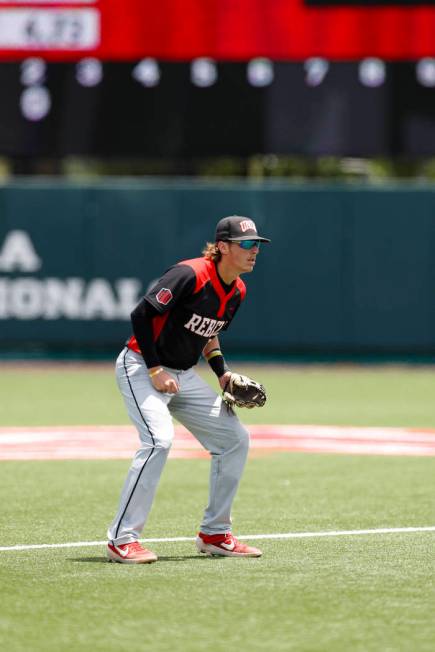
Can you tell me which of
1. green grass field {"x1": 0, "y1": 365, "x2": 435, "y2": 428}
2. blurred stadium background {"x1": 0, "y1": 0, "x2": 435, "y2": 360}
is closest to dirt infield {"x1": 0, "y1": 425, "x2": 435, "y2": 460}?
green grass field {"x1": 0, "y1": 365, "x2": 435, "y2": 428}

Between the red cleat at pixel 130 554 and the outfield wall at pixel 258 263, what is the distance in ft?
41.8

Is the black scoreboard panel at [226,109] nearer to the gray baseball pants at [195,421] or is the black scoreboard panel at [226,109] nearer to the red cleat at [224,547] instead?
the gray baseball pants at [195,421]

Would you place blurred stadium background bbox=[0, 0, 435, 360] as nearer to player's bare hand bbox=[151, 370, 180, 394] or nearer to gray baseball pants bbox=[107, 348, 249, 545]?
gray baseball pants bbox=[107, 348, 249, 545]

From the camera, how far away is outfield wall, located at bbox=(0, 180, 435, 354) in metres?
20.4

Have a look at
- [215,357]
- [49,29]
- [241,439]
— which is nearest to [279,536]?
[241,439]

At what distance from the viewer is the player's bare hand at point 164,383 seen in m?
7.89

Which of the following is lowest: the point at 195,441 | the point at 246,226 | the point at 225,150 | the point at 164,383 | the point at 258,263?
the point at 195,441

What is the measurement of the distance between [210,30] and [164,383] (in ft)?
37.4

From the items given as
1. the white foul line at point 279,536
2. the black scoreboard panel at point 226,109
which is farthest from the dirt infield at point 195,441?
the black scoreboard panel at point 226,109

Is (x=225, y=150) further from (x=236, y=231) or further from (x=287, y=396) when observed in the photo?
(x=236, y=231)

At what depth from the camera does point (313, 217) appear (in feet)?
67.3

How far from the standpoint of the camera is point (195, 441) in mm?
13656

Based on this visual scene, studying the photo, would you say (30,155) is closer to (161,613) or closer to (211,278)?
(211,278)

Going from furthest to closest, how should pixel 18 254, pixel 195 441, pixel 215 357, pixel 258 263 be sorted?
pixel 18 254 → pixel 258 263 → pixel 195 441 → pixel 215 357
